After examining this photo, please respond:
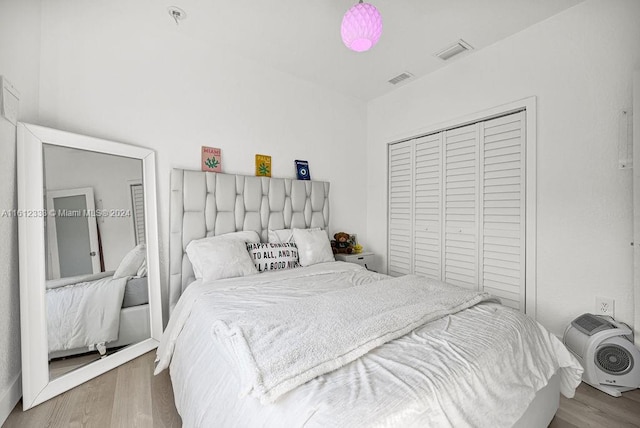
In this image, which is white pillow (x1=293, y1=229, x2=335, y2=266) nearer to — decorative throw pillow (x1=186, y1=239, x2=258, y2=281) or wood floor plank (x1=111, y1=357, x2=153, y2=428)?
decorative throw pillow (x1=186, y1=239, x2=258, y2=281)

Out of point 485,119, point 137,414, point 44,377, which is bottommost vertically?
point 137,414

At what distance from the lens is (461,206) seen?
2.75 meters

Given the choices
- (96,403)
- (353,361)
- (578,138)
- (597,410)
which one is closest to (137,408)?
(96,403)

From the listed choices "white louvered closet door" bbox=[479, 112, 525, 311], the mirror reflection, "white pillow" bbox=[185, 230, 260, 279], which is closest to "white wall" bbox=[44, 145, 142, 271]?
the mirror reflection

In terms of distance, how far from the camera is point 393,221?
11.2ft

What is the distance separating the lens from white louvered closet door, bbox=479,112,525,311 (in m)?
2.35

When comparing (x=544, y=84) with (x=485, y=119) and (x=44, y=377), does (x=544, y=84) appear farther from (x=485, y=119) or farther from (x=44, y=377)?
(x=44, y=377)

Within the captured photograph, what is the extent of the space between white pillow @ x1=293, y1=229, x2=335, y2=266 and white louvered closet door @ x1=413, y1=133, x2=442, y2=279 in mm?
1132

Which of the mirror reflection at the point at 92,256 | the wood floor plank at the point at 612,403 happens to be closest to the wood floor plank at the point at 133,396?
the mirror reflection at the point at 92,256

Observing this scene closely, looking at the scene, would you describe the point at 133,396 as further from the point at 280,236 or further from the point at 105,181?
the point at 280,236

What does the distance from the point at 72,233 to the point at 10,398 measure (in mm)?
901

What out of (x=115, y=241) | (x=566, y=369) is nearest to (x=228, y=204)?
(x=115, y=241)

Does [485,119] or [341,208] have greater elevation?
[485,119]

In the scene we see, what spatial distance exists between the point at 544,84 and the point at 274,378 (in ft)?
9.06
